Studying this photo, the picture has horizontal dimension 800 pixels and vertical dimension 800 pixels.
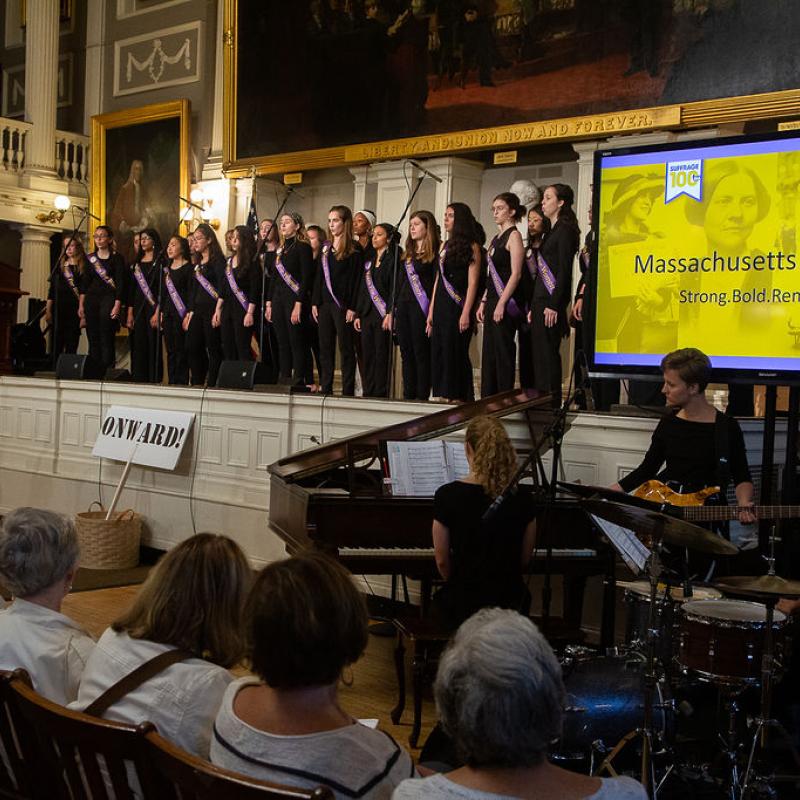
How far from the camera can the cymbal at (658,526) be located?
283 cm

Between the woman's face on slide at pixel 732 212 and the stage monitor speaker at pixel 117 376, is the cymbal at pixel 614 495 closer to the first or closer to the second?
the woman's face on slide at pixel 732 212

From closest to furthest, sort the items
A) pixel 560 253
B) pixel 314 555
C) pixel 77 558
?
pixel 314 555 → pixel 77 558 → pixel 560 253

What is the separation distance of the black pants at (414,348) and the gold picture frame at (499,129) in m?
2.74

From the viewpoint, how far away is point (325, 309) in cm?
858

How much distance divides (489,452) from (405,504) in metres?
0.75

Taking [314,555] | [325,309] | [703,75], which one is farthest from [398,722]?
[703,75]

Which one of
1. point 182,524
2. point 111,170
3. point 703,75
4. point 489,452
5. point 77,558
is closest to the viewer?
point 77,558

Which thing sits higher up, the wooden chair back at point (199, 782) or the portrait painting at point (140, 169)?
the portrait painting at point (140, 169)

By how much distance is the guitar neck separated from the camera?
3166mm

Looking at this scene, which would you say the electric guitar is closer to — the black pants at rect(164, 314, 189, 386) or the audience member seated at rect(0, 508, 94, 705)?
the audience member seated at rect(0, 508, 94, 705)

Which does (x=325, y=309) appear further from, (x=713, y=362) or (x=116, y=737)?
(x=116, y=737)

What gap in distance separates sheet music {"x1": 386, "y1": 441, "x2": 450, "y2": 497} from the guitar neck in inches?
61.3

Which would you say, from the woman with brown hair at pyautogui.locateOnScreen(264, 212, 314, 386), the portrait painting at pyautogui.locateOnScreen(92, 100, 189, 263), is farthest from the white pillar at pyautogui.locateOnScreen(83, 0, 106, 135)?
the woman with brown hair at pyautogui.locateOnScreen(264, 212, 314, 386)

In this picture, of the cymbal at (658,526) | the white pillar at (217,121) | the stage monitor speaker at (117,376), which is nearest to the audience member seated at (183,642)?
the cymbal at (658,526)
